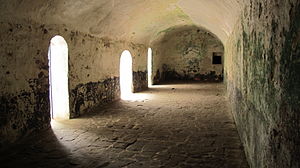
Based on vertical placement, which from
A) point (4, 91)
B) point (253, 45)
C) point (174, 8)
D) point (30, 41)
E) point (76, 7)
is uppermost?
point (174, 8)

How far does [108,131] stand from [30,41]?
2.29m

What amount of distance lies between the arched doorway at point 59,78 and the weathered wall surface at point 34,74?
0.14 meters

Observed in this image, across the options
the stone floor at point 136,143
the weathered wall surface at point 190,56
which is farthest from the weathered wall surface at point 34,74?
the weathered wall surface at point 190,56

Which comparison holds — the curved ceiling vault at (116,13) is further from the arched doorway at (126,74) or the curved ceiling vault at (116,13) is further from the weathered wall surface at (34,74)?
the arched doorway at (126,74)

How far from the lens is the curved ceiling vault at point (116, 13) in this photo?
4219 mm

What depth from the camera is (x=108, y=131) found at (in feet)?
16.2

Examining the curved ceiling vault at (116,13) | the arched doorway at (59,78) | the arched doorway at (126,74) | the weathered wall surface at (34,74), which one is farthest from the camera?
the arched doorway at (126,74)

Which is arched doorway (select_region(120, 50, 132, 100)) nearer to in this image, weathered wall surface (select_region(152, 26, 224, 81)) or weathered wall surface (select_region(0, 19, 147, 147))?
weathered wall surface (select_region(0, 19, 147, 147))

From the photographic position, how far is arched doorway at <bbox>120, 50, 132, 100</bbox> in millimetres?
10406

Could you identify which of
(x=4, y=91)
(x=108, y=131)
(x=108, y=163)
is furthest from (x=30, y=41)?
(x=108, y=163)

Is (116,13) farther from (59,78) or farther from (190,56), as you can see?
(190,56)

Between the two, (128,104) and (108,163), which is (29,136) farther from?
(128,104)

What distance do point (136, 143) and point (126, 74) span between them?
21.5 feet

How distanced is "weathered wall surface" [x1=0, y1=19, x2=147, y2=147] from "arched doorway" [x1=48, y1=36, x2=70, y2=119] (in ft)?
0.45
